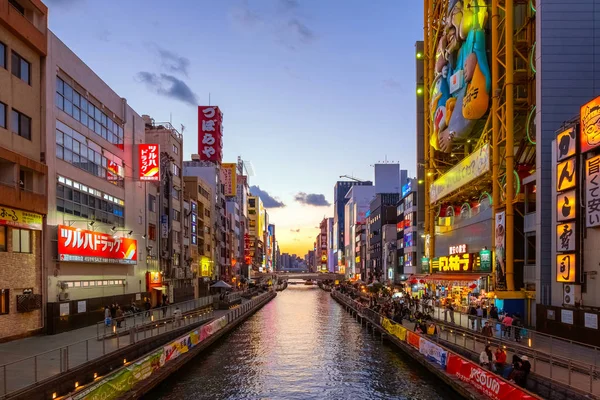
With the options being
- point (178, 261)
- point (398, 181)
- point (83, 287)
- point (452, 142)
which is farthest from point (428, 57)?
point (398, 181)

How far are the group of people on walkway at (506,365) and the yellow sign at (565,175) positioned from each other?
1161cm

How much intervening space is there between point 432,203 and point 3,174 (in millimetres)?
53302

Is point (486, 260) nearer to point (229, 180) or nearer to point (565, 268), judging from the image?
point (565, 268)

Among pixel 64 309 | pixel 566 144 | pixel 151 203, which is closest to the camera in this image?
pixel 566 144

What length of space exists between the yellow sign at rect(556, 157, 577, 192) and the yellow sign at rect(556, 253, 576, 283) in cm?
402

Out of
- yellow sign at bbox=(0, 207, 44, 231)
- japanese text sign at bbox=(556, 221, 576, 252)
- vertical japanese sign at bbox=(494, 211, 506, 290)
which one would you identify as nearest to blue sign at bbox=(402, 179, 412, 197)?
vertical japanese sign at bbox=(494, 211, 506, 290)

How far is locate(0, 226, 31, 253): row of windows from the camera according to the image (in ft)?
96.2

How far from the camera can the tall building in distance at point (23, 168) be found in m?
29.4

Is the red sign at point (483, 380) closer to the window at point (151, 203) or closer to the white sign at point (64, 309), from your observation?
the white sign at point (64, 309)

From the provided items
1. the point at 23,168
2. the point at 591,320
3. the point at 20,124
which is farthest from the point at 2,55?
the point at 591,320

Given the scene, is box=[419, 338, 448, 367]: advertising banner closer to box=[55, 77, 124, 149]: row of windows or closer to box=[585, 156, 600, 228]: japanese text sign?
box=[585, 156, 600, 228]: japanese text sign

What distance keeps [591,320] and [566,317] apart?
2757 mm

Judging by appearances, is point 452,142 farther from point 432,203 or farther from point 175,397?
point 175,397

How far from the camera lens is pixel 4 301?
2916 cm
